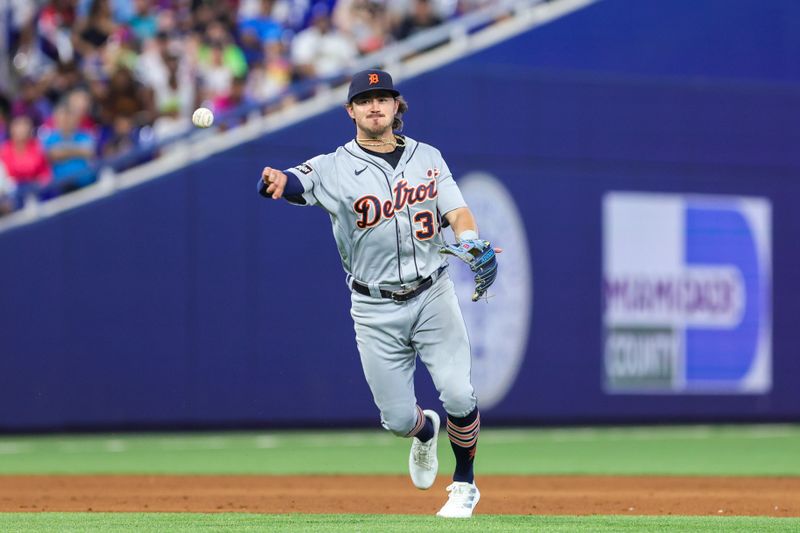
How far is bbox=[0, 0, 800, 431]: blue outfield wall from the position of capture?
51.2 ft

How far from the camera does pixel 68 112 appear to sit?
593 inches

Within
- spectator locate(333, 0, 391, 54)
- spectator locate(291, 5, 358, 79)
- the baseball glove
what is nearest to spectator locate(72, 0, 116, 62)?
spectator locate(291, 5, 358, 79)

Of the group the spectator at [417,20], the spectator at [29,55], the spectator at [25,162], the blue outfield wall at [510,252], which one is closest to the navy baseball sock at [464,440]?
the spectator at [25,162]

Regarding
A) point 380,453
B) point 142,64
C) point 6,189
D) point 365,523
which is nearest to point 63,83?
point 142,64

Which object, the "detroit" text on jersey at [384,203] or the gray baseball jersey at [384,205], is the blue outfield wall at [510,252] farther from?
the "detroit" text on jersey at [384,203]

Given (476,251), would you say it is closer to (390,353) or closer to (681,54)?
(390,353)

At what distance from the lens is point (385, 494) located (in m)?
10.3

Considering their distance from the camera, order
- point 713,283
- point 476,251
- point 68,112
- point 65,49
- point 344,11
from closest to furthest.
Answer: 1. point 476,251
2. point 68,112
3. point 65,49
4. point 344,11
5. point 713,283

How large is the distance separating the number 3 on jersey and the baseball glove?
221 mm

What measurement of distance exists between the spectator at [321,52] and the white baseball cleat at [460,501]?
9.33m

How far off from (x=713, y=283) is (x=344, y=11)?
227 inches

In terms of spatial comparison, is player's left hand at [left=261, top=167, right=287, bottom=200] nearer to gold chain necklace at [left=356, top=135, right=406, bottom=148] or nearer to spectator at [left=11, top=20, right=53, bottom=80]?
gold chain necklace at [left=356, top=135, right=406, bottom=148]

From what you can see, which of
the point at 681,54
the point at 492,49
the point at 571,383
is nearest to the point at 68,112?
the point at 492,49

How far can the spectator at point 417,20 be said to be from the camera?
17531mm
